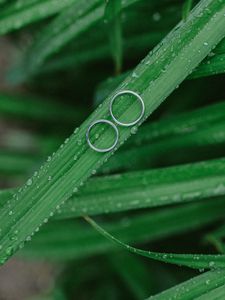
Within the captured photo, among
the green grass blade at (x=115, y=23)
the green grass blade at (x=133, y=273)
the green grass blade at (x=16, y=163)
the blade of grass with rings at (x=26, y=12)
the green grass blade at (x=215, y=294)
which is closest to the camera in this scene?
the green grass blade at (x=215, y=294)

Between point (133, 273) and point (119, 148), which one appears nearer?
point (119, 148)

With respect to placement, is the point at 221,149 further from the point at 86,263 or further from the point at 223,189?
the point at 86,263

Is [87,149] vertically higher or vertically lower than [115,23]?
lower

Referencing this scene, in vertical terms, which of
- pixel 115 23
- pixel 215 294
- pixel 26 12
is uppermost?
pixel 26 12

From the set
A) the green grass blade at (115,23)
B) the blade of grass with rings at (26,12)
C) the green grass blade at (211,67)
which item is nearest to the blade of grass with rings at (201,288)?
the green grass blade at (211,67)

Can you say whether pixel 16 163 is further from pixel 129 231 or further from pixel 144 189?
pixel 144 189

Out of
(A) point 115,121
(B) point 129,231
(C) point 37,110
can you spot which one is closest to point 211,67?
(A) point 115,121

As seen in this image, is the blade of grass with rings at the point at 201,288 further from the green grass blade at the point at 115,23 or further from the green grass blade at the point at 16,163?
the green grass blade at the point at 16,163
